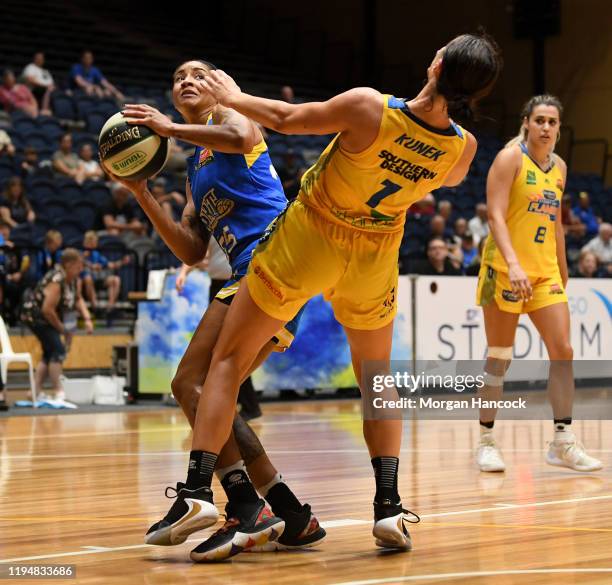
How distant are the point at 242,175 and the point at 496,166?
2.72 meters

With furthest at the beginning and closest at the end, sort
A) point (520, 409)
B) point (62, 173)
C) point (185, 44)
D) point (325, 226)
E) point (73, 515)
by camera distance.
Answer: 1. point (185, 44)
2. point (62, 173)
3. point (520, 409)
4. point (73, 515)
5. point (325, 226)

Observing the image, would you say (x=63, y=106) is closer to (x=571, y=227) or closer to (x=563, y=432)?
(x=571, y=227)

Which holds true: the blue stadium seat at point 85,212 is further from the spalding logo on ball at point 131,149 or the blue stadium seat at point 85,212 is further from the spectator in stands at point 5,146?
the spalding logo on ball at point 131,149

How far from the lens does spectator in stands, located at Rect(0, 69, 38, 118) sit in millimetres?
16562

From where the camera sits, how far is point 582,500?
5.32m

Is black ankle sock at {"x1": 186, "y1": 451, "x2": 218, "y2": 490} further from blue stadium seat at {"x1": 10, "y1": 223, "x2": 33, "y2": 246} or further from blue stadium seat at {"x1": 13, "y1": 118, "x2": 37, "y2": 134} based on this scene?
blue stadium seat at {"x1": 13, "y1": 118, "x2": 37, "y2": 134}

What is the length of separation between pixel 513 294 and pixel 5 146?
9.56 meters

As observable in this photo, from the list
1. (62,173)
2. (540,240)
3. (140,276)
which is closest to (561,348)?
(540,240)

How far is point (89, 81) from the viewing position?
1838 cm

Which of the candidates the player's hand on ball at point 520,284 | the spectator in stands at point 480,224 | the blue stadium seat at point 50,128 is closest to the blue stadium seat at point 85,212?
the blue stadium seat at point 50,128

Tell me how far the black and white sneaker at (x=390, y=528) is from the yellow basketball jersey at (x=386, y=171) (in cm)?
98

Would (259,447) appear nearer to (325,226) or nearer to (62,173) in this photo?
(325,226)

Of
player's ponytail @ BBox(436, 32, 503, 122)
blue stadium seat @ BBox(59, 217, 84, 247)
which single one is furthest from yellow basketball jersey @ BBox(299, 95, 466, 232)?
blue stadium seat @ BBox(59, 217, 84, 247)

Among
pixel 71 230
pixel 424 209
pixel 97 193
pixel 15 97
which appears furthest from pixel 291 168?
pixel 15 97
